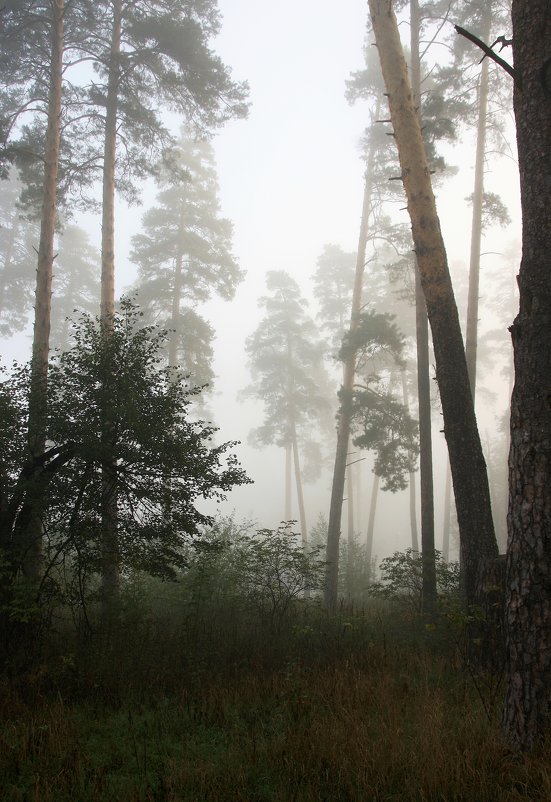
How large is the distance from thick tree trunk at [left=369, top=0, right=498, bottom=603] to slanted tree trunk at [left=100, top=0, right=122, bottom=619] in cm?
428

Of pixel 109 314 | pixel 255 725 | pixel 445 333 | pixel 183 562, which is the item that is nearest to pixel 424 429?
pixel 445 333

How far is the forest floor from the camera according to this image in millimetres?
2938

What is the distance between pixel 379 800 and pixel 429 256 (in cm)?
612

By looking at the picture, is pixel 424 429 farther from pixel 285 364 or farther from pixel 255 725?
pixel 285 364

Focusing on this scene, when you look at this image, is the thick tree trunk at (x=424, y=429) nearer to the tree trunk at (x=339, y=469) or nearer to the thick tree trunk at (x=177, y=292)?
the tree trunk at (x=339, y=469)

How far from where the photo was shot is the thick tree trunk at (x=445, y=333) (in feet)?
19.7

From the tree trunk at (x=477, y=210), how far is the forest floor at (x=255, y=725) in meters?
8.41

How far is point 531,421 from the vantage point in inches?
133

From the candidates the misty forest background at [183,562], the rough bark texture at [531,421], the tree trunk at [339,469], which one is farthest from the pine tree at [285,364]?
the rough bark texture at [531,421]

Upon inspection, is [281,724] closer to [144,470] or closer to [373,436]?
[144,470]

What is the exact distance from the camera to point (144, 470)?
6270 mm

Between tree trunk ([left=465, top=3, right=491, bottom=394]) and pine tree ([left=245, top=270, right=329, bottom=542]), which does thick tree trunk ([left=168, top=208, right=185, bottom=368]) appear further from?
tree trunk ([left=465, top=3, right=491, bottom=394])

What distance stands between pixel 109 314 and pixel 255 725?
Answer: 756 cm

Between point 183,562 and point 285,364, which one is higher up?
point 285,364
